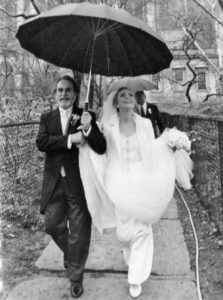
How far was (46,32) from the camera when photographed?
290 centimetres

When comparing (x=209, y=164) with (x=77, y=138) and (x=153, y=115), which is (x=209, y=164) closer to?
(x=153, y=115)

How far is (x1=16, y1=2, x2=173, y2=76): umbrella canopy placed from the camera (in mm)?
2650

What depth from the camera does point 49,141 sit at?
287cm

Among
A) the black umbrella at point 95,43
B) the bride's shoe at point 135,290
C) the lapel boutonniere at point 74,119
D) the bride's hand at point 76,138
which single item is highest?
the black umbrella at point 95,43

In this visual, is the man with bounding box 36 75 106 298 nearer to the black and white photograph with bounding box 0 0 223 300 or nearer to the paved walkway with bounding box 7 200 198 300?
the black and white photograph with bounding box 0 0 223 300

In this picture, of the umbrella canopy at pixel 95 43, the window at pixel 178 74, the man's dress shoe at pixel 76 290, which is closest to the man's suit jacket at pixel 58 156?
the umbrella canopy at pixel 95 43

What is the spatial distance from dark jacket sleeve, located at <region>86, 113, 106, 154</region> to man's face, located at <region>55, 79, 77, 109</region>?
289 millimetres

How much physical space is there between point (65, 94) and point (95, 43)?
56cm

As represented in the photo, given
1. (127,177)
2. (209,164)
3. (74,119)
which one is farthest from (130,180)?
(209,164)

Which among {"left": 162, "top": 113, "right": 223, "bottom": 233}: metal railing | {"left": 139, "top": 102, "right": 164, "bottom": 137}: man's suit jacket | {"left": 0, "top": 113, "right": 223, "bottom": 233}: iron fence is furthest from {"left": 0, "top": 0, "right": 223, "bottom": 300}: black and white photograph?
{"left": 139, "top": 102, "right": 164, "bottom": 137}: man's suit jacket

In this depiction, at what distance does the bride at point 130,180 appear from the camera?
296 centimetres

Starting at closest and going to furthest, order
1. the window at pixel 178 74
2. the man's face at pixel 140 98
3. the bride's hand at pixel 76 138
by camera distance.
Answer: the bride's hand at pixel 76 138
the man's face at pixel 140 98
the window at pixel 178 74

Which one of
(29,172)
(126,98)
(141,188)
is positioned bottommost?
(29,172)

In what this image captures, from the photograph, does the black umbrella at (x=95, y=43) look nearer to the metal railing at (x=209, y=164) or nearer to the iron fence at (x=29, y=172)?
the metal railing at (x=209, y=164)
